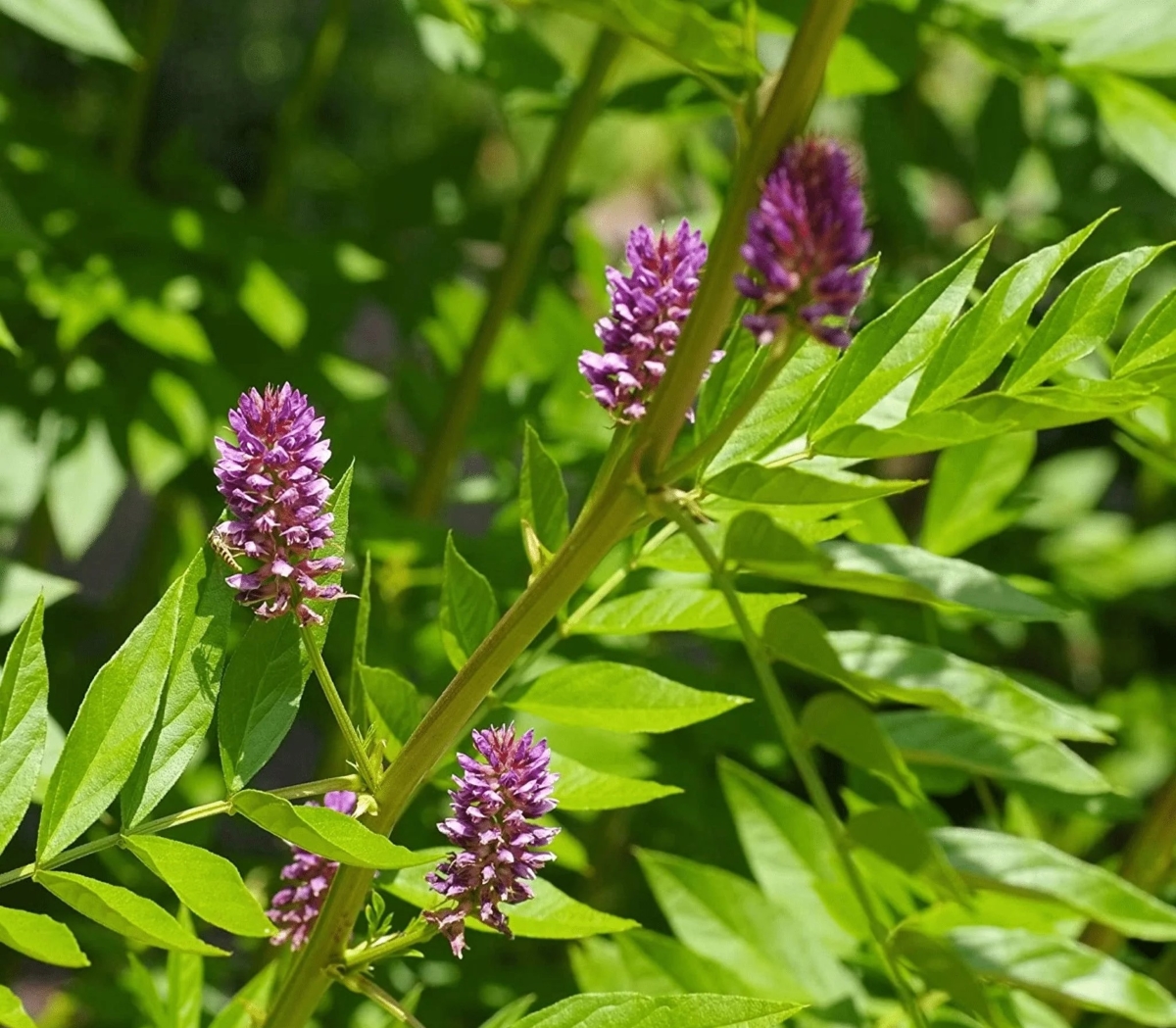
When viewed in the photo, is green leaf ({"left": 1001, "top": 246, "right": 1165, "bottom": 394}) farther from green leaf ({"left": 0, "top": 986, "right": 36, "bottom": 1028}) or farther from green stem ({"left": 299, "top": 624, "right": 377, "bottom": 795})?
green leaf ({"left": 0, "top": 986, "right": 36, "bottom": 1028})

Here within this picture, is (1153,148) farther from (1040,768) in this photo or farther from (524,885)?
(524,885)

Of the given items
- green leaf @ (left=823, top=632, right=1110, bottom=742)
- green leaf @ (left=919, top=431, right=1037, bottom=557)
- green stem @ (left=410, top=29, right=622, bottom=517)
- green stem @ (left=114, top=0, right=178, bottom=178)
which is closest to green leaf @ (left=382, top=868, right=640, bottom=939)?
green leaf @ (left=823, top=632, right=1110, bottom=742)

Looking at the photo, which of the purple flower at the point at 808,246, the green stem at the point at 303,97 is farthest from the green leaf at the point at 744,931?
the green stem at the point at 303,97

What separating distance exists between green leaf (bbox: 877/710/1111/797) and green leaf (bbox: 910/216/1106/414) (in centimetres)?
18

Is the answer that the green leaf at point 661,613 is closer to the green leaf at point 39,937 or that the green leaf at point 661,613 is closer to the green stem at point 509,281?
the green leaf at point 39,937

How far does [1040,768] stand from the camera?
0.56 m

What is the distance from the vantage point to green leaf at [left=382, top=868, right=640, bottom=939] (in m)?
0.44

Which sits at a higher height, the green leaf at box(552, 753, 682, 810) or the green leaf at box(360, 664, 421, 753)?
the green leaf at box(360, 664, 421, 753)

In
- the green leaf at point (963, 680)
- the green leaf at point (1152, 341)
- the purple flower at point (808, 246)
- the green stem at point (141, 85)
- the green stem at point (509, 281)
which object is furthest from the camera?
the green stem at point (141, 85)

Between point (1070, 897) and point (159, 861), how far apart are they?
34 cm

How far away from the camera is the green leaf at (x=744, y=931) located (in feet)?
2.01

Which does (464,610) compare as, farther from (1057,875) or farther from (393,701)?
(1057,875)

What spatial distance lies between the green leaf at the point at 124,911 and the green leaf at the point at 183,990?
4.5 inches

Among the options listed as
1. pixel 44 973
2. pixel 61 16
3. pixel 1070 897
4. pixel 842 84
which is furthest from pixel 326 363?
pixel 44 973
